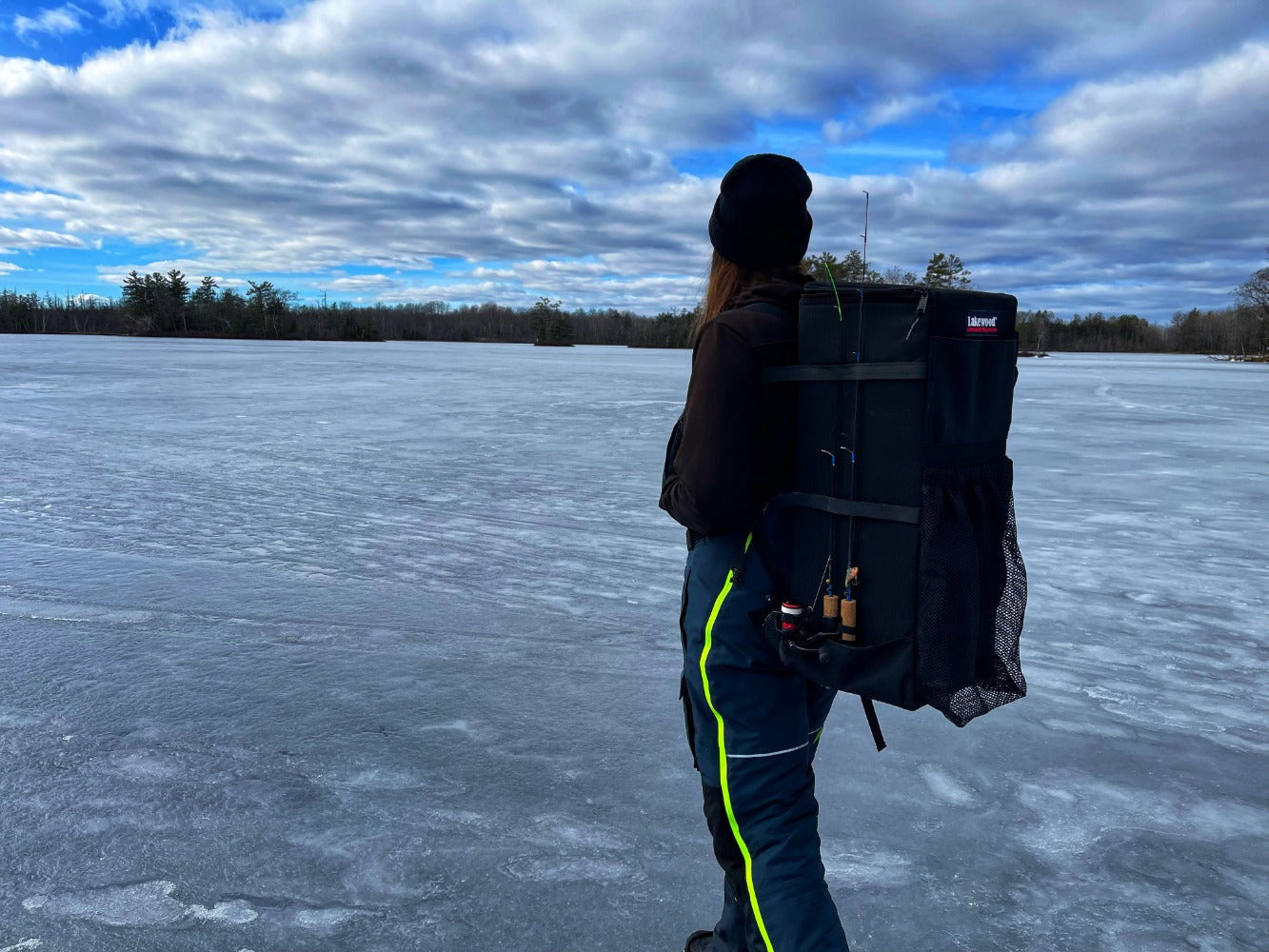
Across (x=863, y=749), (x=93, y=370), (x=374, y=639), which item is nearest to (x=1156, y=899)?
(x=863, y=749)

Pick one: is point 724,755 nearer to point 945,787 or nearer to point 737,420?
point 737,420

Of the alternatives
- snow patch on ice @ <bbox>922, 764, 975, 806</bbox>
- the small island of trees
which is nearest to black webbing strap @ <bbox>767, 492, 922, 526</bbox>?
snow patch on ice @ <bbox>922, 764, 975, 806</bbox>

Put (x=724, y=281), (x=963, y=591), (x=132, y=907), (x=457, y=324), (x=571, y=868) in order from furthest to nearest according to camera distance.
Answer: (x=457, y=324), (x=571, y=868), (x=132, y=907), (x=724, y=281), (x=963, y=591)

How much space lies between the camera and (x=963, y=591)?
1.53 metres

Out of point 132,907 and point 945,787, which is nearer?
point 132,907

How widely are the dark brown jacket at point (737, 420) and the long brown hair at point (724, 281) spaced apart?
99 millimetres

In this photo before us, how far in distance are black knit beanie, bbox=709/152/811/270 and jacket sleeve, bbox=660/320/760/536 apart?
0.72 feet

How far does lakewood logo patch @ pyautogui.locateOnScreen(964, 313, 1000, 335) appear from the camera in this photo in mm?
1541

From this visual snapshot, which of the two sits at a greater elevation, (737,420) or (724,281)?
(724,281)

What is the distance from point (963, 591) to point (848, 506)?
24cm

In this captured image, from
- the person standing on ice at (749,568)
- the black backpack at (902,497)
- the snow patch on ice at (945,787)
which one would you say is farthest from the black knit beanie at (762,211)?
the snow patch on ice at (945,787)

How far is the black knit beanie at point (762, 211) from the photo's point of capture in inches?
67.4

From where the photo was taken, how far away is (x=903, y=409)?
4.99 feet

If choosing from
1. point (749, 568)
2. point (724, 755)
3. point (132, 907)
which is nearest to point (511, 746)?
point (132, 907)
